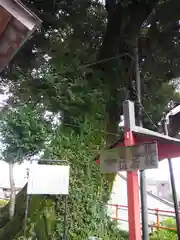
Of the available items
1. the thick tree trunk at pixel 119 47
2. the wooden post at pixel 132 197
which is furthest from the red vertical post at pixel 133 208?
the thick tree trunk at pixel 119 47

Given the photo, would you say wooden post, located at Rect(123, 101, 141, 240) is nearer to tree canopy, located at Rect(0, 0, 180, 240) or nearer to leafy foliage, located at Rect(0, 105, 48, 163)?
tree canopy, located at Rect(0, 0, 180, 240)

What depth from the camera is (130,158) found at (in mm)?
2537

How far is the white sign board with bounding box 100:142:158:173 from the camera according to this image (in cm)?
235

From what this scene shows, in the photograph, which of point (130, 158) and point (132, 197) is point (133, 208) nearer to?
point (132, 197)

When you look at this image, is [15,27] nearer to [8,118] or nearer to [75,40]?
[8,118]

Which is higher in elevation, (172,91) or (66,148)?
(172,91)

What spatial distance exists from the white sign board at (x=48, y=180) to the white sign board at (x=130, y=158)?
78 cm

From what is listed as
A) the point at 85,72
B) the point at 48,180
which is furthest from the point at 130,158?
the point at 85,72

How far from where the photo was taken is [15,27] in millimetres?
1479

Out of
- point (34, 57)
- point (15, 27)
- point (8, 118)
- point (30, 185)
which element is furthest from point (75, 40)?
point (15, 27)

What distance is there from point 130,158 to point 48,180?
4.56 feet

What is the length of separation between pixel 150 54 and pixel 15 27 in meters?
4.41

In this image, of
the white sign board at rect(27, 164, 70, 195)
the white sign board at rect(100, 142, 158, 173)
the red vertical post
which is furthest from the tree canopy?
the red vertical post

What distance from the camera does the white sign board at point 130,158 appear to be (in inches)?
92.7
